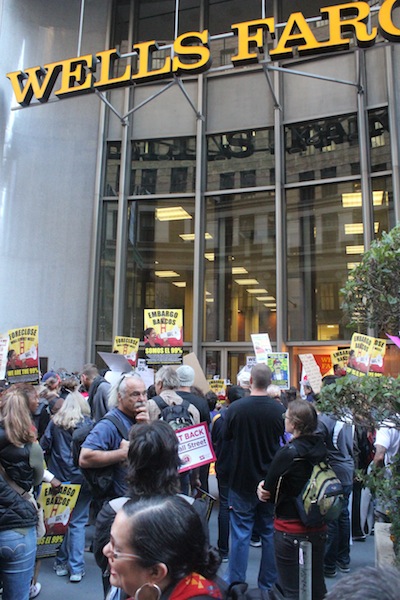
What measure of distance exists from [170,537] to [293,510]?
2680 mm

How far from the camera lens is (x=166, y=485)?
2977mm

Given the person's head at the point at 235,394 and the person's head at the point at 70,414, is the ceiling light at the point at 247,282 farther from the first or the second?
the person's head at the point at 70,414

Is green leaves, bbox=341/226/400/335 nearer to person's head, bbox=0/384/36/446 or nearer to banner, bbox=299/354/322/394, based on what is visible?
person's head, bbox=0/384/36/446

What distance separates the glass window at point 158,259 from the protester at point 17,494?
11.3 meters

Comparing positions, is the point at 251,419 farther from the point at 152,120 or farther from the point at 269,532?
the point at 152,120

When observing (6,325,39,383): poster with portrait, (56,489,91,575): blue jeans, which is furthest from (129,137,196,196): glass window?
(56,489,91,575): blue jeans

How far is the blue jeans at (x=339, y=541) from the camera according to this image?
5820 mm

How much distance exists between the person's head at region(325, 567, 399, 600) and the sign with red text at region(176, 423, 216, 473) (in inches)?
145

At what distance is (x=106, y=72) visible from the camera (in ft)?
44.9

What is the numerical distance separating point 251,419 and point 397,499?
150 cm

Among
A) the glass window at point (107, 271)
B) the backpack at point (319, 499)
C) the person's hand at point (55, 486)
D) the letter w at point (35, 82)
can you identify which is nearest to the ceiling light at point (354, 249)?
the glass window at point (107, 271)

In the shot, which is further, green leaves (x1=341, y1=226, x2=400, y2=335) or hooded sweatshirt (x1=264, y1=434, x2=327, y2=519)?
green leaves (x1=341, y1=226, x2=400, y2=335)

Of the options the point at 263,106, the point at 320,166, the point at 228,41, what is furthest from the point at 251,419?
the point at 228,41

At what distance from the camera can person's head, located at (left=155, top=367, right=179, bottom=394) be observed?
5.86m
